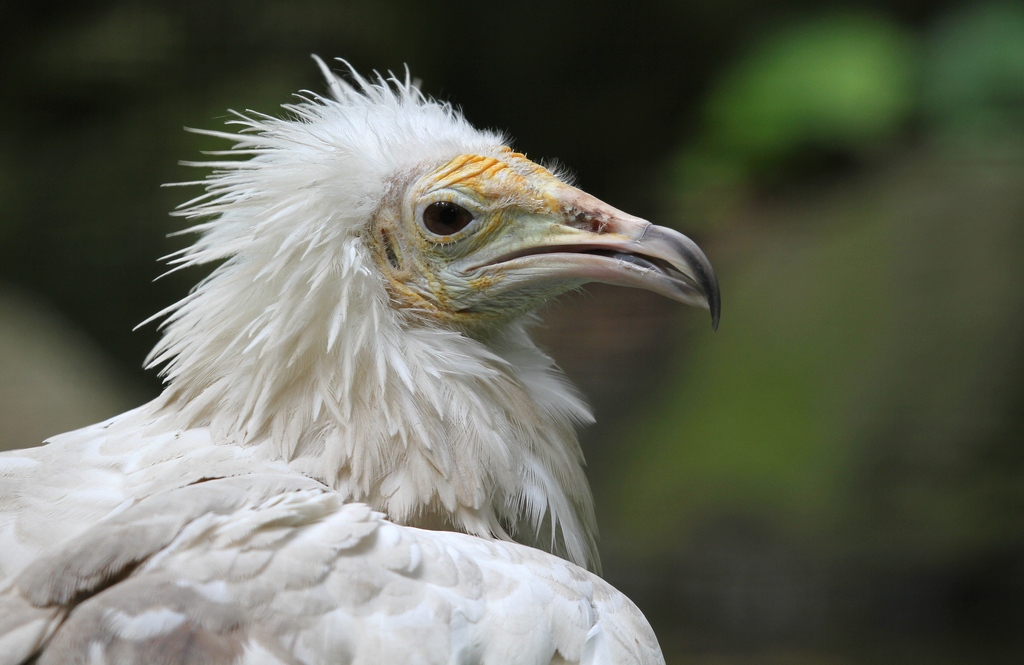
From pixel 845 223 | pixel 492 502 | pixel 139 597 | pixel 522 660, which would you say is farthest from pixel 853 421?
pixel 139 597

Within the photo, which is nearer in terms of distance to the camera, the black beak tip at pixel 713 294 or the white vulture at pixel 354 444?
the white vulture at pixel 354 444

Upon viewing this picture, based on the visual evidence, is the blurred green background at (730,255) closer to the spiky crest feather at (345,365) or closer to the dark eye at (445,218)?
the spiky crest feather at (345,365)

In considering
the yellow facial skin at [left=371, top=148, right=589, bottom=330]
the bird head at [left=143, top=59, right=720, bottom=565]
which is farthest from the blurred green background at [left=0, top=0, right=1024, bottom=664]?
the yellow facial skin at [left=371, top=148, right=589, bottom=330]

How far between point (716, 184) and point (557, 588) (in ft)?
26.4

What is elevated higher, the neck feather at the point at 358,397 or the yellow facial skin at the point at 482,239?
the yellow facial skin at the point at 482,239

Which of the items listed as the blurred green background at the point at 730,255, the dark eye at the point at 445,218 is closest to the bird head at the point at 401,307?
the dark eye at the point at 445,218

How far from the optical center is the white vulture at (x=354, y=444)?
78.8 inches

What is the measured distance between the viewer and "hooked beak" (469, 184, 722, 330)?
2732 mm

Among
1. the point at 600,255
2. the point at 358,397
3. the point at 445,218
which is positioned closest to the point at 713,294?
the point at 600,255

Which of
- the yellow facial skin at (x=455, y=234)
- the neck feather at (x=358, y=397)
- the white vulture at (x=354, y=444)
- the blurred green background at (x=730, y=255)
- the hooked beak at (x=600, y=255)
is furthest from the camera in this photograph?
the blurred green background at (x=730, y=255)

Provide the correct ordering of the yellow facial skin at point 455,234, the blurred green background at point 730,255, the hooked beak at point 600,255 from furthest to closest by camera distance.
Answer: the blurred green background at point 730,255
the yellow facial skin at point 455,234
the hooked beak at point 600,255

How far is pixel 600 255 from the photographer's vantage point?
2789 millimetres

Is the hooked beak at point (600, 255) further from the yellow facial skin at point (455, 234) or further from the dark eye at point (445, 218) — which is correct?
the dark eye at point (445, 218)

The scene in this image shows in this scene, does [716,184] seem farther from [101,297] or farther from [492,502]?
[492,502]
